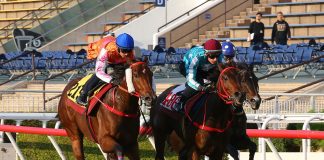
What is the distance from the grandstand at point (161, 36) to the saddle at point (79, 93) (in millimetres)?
4282

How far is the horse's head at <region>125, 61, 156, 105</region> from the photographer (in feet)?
29.0

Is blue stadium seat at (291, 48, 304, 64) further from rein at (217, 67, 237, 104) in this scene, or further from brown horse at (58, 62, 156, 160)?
rein at (217, 67, 237, 104)

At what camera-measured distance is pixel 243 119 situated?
952cm

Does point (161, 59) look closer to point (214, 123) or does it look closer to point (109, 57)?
point (109, 57)

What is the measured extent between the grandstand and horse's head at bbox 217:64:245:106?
5127 millimetres

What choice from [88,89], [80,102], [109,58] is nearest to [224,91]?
[109,58]

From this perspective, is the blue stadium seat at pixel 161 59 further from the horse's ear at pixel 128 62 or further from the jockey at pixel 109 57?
the horse's ear at pixel 128 62

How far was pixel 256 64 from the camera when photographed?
22.2 metres

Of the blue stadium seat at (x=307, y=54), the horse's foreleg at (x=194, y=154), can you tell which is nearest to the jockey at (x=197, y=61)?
the horse's foreleg at (x=194, y=154)

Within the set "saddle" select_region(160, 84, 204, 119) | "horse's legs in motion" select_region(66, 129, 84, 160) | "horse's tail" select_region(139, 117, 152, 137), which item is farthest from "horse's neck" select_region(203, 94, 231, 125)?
"horse's legs in motion" select_region(66, 129, 84, 160)

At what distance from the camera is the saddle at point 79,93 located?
9766 millimetres

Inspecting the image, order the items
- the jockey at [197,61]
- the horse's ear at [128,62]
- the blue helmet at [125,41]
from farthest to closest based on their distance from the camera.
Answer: the jockey at [197,61]
the blue helmet at [125,41]
the horse's ear at [128,62]

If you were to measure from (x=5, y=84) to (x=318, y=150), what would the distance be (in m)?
12.8

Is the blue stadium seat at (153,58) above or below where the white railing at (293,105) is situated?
above
